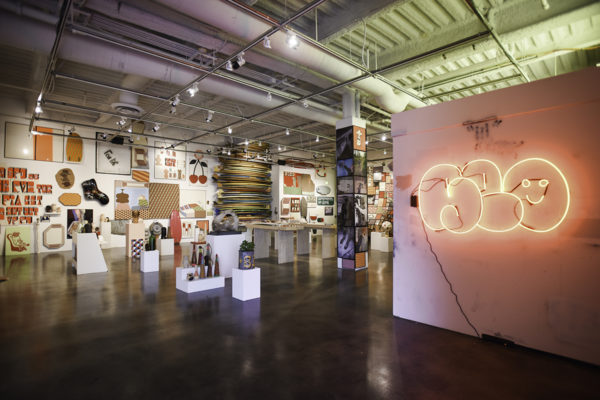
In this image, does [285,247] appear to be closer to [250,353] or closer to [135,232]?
[135,232]

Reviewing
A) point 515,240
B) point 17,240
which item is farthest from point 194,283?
point 17,240

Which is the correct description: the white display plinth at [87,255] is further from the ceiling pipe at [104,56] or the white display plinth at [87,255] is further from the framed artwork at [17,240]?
the framed artwork at [17,240]

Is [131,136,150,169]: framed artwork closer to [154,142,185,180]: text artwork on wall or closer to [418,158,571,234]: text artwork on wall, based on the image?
[154,142,185,180]: text artwork on wall

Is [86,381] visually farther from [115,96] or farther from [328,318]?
[115,96]

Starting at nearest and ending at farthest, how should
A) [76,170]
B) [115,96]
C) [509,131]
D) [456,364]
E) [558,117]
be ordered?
1. [456,364]
2. [558,117]
3. [509,131]
4. [115,96]
5. [76,170]

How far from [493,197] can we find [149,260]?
21.8 feet

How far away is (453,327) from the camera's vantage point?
3.69m

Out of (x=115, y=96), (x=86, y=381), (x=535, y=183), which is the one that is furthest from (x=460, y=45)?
(x=115, y=96)

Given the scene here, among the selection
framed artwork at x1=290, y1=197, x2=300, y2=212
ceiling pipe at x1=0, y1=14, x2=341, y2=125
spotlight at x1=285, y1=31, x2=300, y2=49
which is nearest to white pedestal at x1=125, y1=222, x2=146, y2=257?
ceiling pipe at x1=0, y1=14, x2=341, y2=125

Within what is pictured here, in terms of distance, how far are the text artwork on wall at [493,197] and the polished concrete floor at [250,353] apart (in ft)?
4.28

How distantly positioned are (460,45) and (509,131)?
8.24 ft

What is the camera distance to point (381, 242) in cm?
1055

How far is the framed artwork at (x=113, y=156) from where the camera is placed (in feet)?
35.9

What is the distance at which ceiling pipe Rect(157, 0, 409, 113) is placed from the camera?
388 cm
